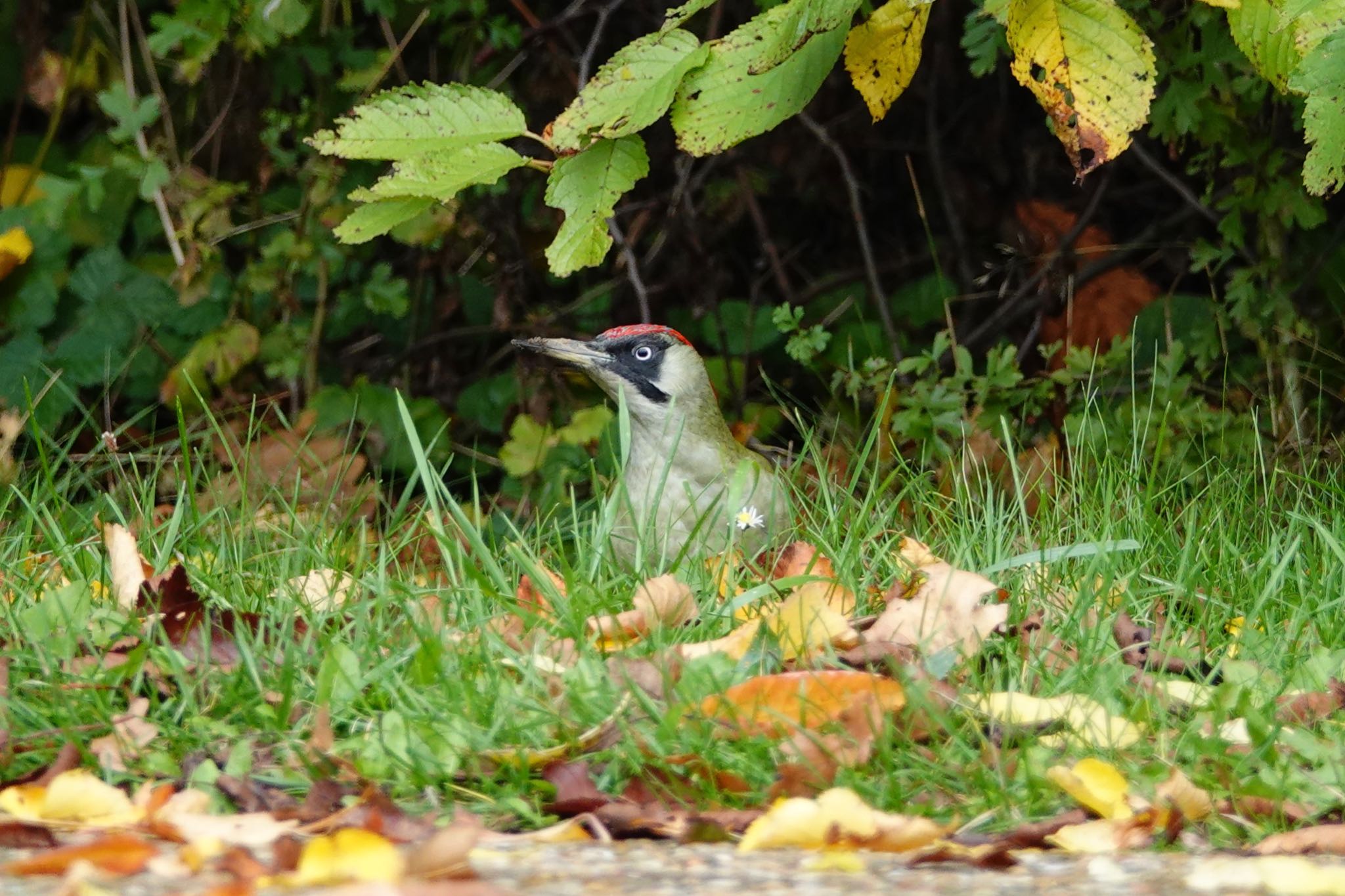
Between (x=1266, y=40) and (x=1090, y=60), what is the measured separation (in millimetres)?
361

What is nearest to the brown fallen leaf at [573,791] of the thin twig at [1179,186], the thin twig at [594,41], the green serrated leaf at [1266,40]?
the green serrated leaf at [1266,40]

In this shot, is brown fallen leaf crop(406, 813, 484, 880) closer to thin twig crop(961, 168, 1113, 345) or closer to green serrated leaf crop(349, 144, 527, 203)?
green serrated leaf crop(349, 144, 527, 203)

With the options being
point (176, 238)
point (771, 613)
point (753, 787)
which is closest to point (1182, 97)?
point (771, 613)

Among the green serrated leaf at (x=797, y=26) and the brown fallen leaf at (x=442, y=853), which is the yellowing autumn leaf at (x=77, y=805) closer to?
the brown fallen leaf at (x=442, y=853)

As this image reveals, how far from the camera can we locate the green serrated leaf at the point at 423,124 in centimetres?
311

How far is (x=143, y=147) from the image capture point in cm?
552

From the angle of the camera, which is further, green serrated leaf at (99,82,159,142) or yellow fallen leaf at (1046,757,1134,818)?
green serrated leaf at (99,82,159,142)

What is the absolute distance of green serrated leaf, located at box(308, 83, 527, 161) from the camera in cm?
311

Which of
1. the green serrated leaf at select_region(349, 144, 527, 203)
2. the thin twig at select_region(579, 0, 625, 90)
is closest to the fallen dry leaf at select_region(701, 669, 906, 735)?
the green serrated leaf at select_region(349, 144, 527, 203)

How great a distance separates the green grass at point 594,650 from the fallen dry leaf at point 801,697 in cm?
4

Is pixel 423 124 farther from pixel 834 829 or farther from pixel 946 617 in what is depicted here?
pixel 834 829

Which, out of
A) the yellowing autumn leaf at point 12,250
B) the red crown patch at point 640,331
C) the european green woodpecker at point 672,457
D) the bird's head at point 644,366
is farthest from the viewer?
the yellowing autumn leaf at point 12,250

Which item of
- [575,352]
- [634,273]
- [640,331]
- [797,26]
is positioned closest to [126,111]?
[634,273]

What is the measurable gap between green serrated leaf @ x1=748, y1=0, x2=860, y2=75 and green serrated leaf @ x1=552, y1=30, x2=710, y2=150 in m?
0.13
